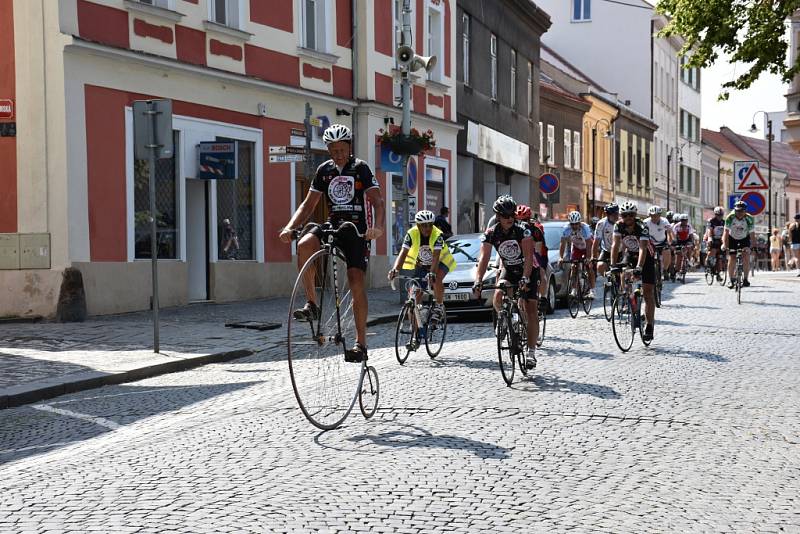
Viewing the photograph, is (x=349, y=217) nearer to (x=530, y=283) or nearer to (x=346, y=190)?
(x=346, y=190)

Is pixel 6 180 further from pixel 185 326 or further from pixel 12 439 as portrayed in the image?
pixel 12 439

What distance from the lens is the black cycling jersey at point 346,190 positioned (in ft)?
27.2

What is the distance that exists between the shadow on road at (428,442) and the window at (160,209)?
468 inches

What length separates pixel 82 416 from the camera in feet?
30.2

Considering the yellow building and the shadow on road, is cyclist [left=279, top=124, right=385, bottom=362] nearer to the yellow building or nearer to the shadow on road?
the shadow on road

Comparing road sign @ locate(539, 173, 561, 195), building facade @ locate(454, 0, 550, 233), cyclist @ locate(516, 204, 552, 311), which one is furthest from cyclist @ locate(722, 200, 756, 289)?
building facade @ locate(454, 0, 550, 233)

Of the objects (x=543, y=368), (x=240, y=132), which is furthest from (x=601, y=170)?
(x=543, y=368)

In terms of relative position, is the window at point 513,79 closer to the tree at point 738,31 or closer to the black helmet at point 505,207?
the tree at point 738,31

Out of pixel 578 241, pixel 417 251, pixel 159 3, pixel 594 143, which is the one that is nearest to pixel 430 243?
pixel 417 251

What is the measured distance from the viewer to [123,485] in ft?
20.4

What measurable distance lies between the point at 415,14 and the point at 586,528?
25.8m

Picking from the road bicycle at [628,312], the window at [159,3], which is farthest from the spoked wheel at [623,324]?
the window at [159,3]

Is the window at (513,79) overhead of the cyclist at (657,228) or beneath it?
overhead

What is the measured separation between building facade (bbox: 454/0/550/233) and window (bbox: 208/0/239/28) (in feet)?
40.6
